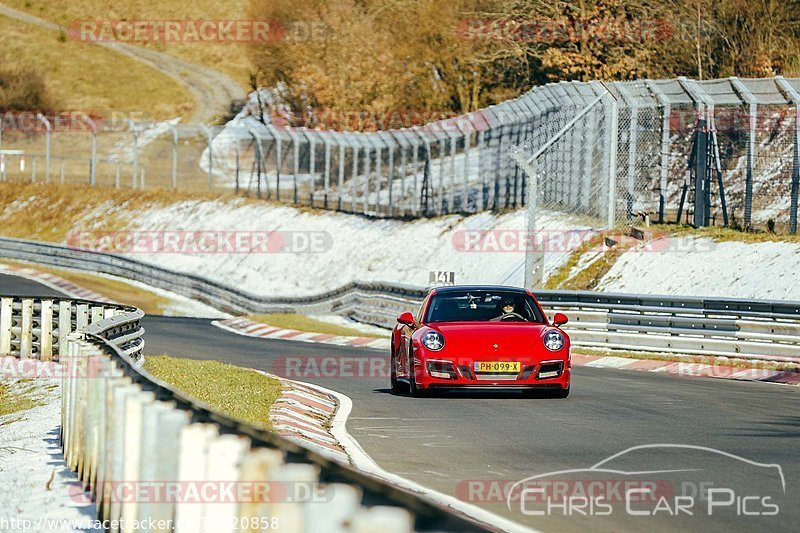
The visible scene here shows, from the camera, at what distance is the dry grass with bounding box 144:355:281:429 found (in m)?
12.8

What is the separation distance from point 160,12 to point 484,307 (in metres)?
106

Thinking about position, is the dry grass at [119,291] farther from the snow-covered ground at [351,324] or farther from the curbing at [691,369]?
the curbing at [691,369]

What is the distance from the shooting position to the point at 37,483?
370 inches

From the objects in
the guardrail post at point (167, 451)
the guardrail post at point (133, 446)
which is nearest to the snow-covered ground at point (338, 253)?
the guardrail post at point (133, 446)

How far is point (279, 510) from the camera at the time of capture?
4477mm

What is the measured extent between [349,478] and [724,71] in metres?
37.2

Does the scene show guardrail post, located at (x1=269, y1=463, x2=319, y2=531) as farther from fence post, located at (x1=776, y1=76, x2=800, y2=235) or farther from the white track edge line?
fence post, located at (x1=776, y1=76, x2=800, y2=235)

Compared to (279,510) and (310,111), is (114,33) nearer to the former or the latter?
(310,111)

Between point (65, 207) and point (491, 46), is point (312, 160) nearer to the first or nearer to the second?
point (491, 46)

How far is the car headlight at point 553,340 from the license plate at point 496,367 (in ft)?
1.29

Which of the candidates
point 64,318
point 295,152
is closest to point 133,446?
point 64,318

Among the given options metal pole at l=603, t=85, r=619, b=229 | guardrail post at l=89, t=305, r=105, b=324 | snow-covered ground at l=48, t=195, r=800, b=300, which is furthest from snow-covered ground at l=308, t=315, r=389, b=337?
guardrail post at l=89, t=305, r=105, b=324

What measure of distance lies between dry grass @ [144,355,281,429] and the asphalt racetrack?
2.91ft

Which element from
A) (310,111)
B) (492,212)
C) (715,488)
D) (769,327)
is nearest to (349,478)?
(715,488)
